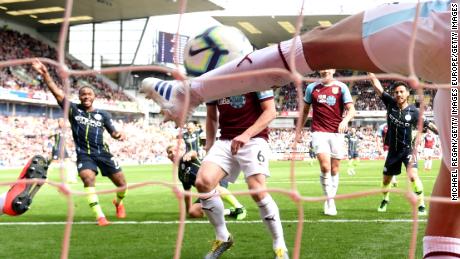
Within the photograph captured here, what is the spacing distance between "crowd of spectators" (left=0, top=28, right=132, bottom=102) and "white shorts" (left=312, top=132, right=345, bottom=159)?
2062cm

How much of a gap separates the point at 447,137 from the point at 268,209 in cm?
200

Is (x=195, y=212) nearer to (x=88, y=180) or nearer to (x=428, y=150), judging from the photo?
(x=88, y=180)

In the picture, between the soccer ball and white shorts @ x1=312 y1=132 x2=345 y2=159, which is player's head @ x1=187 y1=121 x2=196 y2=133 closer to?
white shorts @ x1=312 y1=132 x2=345 y2=159

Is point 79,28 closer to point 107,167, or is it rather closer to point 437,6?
point 107,167

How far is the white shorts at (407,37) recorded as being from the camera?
1.33 metres

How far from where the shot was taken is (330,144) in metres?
6.25

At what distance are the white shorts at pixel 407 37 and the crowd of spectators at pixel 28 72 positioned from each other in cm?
2490

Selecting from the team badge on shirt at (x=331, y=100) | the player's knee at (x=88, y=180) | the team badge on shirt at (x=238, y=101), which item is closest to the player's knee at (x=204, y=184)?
the team badge on shirt at (x=238, y=101)

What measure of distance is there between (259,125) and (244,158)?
311mm

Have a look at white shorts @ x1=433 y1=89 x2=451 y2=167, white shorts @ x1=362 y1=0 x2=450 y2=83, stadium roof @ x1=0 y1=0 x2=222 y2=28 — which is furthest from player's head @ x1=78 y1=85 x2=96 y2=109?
stadium roof @ x1=0 y1=0 x2=222 y2=28

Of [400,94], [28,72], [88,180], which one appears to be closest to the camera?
[88,180]

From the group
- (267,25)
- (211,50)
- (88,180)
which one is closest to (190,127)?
(88,180)

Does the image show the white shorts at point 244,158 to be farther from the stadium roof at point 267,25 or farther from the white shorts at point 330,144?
the stadium roof at point 267,25

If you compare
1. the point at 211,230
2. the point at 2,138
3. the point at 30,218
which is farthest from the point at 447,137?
the point at 2,138
